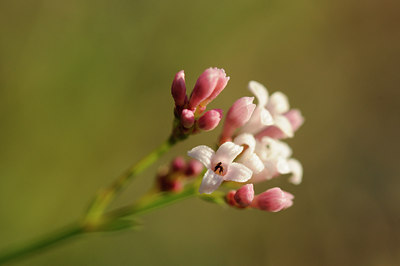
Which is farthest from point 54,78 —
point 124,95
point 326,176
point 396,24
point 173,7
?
point 396,24

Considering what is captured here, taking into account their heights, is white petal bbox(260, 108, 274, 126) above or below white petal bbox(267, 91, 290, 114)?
below

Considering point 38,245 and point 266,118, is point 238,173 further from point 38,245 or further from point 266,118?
point 38,245

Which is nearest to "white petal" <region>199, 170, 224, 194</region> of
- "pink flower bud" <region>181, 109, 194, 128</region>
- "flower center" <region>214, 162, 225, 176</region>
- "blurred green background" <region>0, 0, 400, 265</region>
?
"flower center" <region>214, 162, 225, 176</region>

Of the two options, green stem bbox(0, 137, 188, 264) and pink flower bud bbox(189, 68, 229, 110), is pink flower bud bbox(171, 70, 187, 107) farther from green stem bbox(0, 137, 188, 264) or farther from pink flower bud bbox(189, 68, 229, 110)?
green stem bbox(0, 137, 188, 264)

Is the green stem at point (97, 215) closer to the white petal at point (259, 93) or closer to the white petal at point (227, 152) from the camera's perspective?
the white petal at point (227, 152)

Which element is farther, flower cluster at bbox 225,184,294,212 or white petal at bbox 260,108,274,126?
white petal at bbox 260,108,274,126

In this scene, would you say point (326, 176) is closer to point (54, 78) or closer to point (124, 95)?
point (124, 95)

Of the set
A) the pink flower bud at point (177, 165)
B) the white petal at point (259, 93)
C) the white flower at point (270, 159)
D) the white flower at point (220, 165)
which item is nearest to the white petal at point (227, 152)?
the white flower at point (220, 165)
